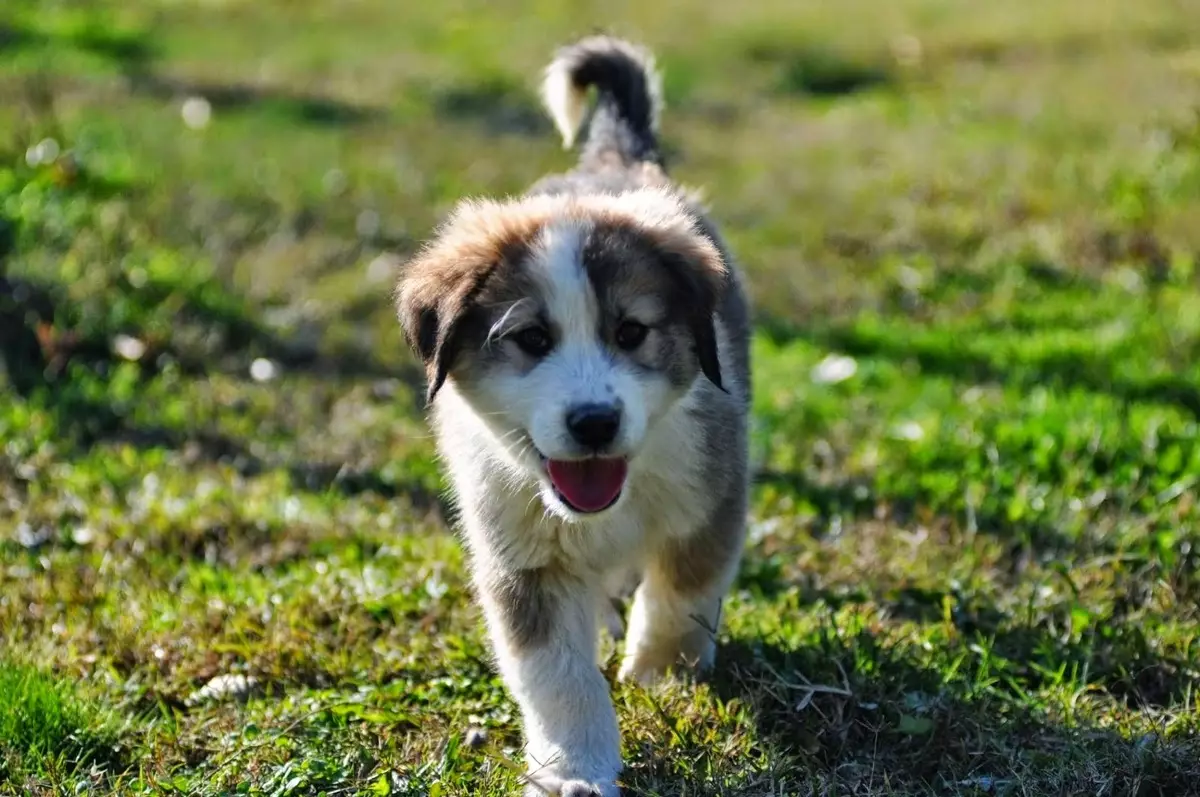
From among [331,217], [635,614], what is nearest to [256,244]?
[331,217]

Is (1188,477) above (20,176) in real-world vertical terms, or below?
below

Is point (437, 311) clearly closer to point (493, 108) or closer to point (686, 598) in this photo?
point (686, 598)

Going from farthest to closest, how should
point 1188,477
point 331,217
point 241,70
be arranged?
1. point 241,70
2. point 331,217
3. point 1188,477

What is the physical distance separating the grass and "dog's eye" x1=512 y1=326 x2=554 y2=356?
3.19 ft

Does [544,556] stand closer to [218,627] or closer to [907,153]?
[218,627]

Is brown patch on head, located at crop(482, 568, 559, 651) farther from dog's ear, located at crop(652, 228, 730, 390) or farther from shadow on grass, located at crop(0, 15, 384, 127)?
shadow on grass, located at crop(0, 15, 384, 127)

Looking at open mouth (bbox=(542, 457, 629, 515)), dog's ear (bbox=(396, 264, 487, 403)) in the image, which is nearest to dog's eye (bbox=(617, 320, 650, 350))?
open mouth (bbox=(542, 457, 629, 515))

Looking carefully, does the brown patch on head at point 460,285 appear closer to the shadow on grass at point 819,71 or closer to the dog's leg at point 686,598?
the dog's leg at point 686,598

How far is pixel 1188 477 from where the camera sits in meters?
4.83

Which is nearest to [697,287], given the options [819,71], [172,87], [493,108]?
[493,108]

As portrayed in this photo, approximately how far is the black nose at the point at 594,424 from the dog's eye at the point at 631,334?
26 centimetres

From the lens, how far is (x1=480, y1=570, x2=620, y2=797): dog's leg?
3379 millimetres

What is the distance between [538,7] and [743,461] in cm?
1225

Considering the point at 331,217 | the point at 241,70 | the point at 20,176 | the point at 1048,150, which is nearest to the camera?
the point at 20,176
